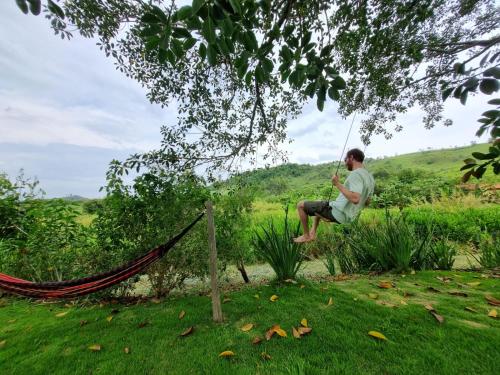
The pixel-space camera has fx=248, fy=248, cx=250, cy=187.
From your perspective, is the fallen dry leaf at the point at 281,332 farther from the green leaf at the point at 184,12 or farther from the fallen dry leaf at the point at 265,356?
the green leaf at the point at 184,12

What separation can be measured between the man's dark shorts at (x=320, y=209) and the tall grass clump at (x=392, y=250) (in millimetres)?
1002

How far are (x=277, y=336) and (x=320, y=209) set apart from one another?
1.45 metres

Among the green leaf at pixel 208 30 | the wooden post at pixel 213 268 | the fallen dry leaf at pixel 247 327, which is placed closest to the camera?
the green leaf at pixel 208 30

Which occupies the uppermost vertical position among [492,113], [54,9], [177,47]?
[54,9]

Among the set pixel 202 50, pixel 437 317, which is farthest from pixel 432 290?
pixel 202 50

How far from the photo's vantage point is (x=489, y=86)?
0.95 metres

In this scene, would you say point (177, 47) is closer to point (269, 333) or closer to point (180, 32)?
point (180, 32)

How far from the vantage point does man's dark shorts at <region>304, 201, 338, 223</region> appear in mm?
2775

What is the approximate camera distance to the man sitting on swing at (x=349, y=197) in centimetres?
247

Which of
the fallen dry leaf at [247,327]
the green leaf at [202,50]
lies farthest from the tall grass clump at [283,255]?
the green leaf at [202,50]

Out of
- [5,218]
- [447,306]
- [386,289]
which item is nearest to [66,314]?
[5,218]

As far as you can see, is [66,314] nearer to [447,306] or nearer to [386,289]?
[386,289]

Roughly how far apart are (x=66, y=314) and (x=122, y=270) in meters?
1.27

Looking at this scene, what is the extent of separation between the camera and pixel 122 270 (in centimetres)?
188
